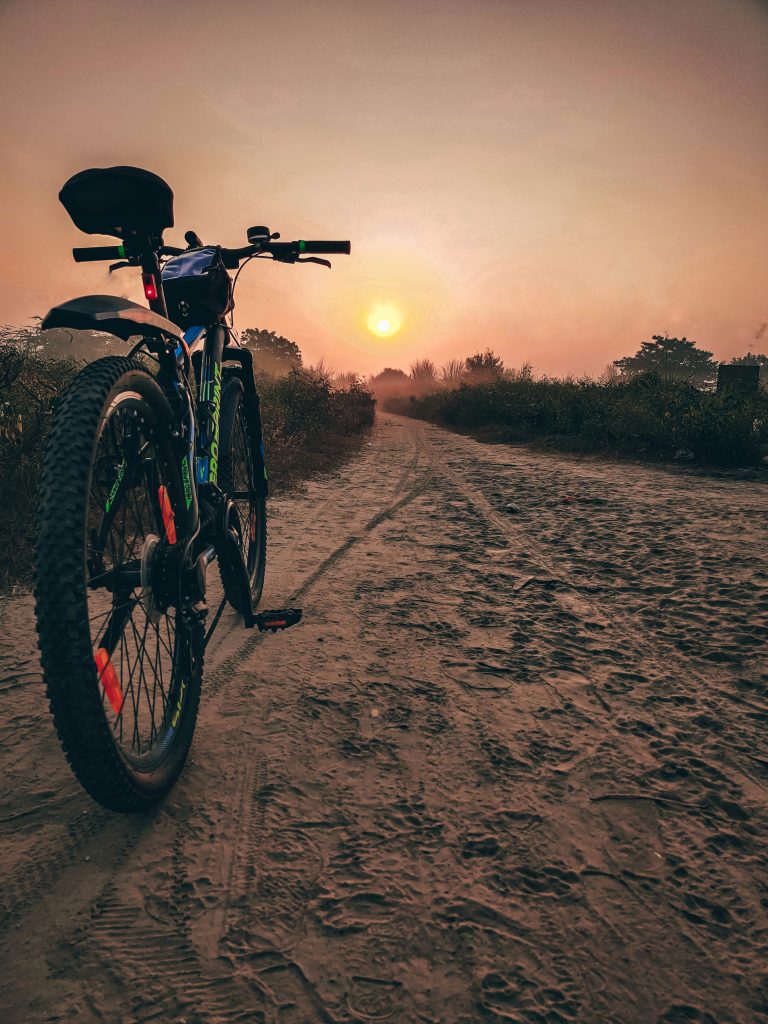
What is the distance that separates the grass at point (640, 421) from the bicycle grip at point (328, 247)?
624cm

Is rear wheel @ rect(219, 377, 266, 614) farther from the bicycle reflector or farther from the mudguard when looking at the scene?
the mudguard

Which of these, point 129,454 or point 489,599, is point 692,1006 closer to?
point 129,454

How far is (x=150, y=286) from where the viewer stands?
1.70m

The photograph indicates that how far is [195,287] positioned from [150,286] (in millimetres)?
393

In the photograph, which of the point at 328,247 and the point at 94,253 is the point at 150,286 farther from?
the point at 328,247

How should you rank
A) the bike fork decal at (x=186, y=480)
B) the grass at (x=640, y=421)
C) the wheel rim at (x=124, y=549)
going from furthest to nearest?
the grass at (x=640, y=421) < the bike fork decal at (x=186, y=480) < the wheel rim at (x=124, y=549)

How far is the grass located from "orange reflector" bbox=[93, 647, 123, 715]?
24.9ft

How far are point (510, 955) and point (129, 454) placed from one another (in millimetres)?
1545

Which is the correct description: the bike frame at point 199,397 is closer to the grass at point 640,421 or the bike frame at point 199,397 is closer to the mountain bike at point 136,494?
the mountain bike at point 136,494

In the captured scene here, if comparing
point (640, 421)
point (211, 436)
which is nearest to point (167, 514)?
point (211, 436)

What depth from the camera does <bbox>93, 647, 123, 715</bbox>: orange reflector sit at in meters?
1.25

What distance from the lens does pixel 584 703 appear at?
1955 millimetres

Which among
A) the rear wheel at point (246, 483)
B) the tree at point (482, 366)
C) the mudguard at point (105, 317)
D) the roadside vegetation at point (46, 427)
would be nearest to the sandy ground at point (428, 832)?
the rear wheel at point (246, 483)

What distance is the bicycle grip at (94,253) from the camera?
2023 mm
